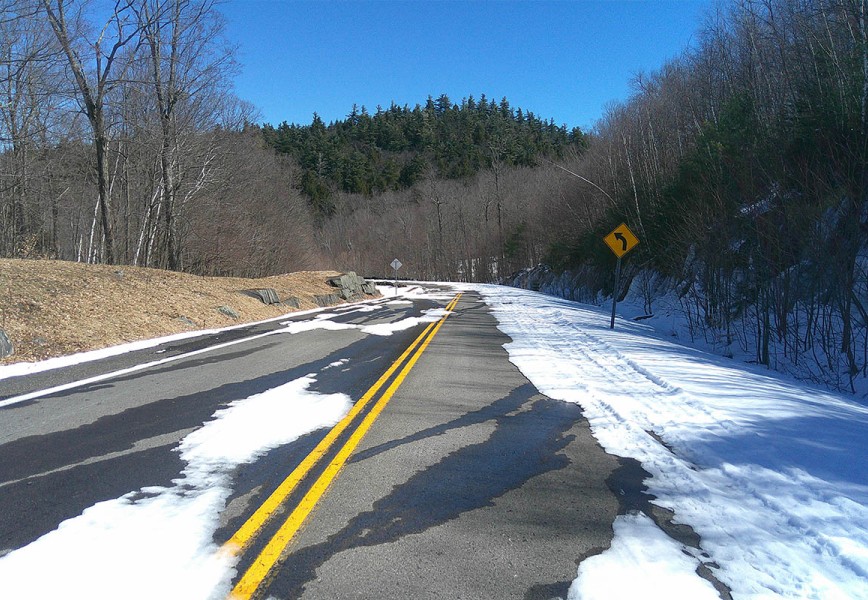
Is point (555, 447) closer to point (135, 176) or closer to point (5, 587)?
point (5, 587)

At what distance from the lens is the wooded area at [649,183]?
10922 mm

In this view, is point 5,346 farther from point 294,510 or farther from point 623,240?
point 623,240

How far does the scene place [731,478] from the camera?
434 cm

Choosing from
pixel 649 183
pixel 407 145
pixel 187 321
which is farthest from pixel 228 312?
pixel 407 145

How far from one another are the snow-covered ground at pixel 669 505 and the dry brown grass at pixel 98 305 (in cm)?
626

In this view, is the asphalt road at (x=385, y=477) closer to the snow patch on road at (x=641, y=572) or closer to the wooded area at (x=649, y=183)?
the snow patch on road at (x=641, y=572)

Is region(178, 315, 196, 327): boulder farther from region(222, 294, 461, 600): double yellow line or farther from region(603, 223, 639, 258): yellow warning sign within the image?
region(603, 223, 639, 258): yellow warning sign

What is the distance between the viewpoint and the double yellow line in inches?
112

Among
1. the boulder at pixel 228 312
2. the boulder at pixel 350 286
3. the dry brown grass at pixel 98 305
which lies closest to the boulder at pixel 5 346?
the dry brown grass at pixel 98 305

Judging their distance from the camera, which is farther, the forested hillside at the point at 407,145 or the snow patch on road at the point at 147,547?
the forested hillside at the point at 407,145

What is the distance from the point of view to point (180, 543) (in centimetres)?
314

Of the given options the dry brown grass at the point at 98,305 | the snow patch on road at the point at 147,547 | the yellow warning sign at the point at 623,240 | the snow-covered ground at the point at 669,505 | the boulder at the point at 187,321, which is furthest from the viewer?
the yellow warning sign at the point at 623,240

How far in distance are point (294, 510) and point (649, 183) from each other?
2602 centimetres

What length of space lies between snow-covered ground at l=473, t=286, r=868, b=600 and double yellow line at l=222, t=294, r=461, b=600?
1.66m
